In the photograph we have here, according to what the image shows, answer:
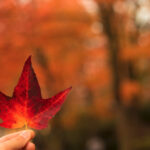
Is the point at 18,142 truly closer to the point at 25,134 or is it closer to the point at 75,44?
the point at 25,134

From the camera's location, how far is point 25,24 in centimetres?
290

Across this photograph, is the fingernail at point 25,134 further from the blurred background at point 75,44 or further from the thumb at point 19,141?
the blurred background at point 75,44

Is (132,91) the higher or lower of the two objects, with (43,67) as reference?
lower

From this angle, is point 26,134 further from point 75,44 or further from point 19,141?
point 75,44

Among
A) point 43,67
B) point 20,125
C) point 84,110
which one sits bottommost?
point 84,110

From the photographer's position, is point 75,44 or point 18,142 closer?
point 18,142

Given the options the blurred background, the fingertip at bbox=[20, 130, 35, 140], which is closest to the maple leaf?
the fingertip at bbox=[20, 130, 35, 140]

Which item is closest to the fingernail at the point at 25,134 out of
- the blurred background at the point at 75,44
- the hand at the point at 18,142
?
the hand at the point at 18,142

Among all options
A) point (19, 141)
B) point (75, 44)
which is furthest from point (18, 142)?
point (75, 44)

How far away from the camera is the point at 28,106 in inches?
18.3

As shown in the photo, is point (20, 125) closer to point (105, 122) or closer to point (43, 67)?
point (43, 67)

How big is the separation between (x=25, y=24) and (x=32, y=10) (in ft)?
0.69

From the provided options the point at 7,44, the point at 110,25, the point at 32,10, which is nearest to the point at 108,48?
the point at 110,25

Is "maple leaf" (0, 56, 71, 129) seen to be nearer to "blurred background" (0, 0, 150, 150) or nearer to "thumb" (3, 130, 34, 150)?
"thumb" (3, 130, 34, 150)
